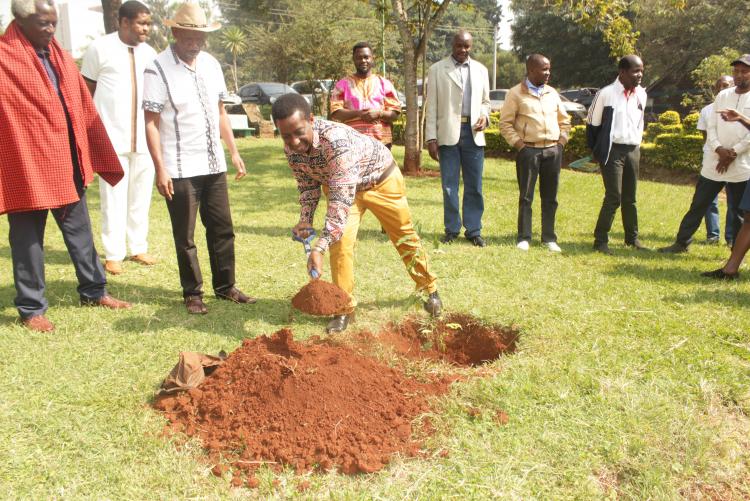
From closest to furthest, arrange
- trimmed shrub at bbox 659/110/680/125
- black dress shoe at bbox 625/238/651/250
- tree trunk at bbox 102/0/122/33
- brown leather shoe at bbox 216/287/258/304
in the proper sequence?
brown leather shoe at bbox 216/287/258/304 < black dress shoe at bbox 625/238/651/250 < tree trunk at bbox 102/0/122/33 < trimmed shrub at bbox 659/110/680/125

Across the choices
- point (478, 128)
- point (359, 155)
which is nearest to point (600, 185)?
point (478, 128)

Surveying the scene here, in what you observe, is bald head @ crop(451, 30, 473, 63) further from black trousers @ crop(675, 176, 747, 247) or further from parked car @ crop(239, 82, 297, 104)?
parked car @ crop(239, 82, 297, 104)

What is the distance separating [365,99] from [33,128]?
11.1 feet

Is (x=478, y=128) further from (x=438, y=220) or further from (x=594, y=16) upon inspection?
(x=594, y=16)

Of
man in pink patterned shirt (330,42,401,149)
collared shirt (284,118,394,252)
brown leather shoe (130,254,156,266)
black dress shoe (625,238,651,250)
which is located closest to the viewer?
collared shirt (284,118,394,252)

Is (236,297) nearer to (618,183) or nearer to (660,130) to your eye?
(618,183)

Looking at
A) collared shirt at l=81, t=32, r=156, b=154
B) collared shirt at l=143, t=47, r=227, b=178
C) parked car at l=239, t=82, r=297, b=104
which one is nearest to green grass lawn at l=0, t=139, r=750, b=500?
A: collared shirt at l=143, t=47, r=227, b=178

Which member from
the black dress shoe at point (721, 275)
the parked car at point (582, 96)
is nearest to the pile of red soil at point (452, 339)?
the black dress shoe at point (721, 275)

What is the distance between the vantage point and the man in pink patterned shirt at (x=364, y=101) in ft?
20.2

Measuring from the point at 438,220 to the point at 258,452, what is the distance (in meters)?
5.48

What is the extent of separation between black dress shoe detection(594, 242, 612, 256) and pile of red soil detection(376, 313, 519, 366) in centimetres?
263

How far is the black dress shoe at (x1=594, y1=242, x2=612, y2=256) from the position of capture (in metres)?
6.21

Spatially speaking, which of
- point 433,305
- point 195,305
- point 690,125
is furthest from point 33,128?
point 690,125

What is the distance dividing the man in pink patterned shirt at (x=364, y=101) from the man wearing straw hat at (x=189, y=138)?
1.87 meters
